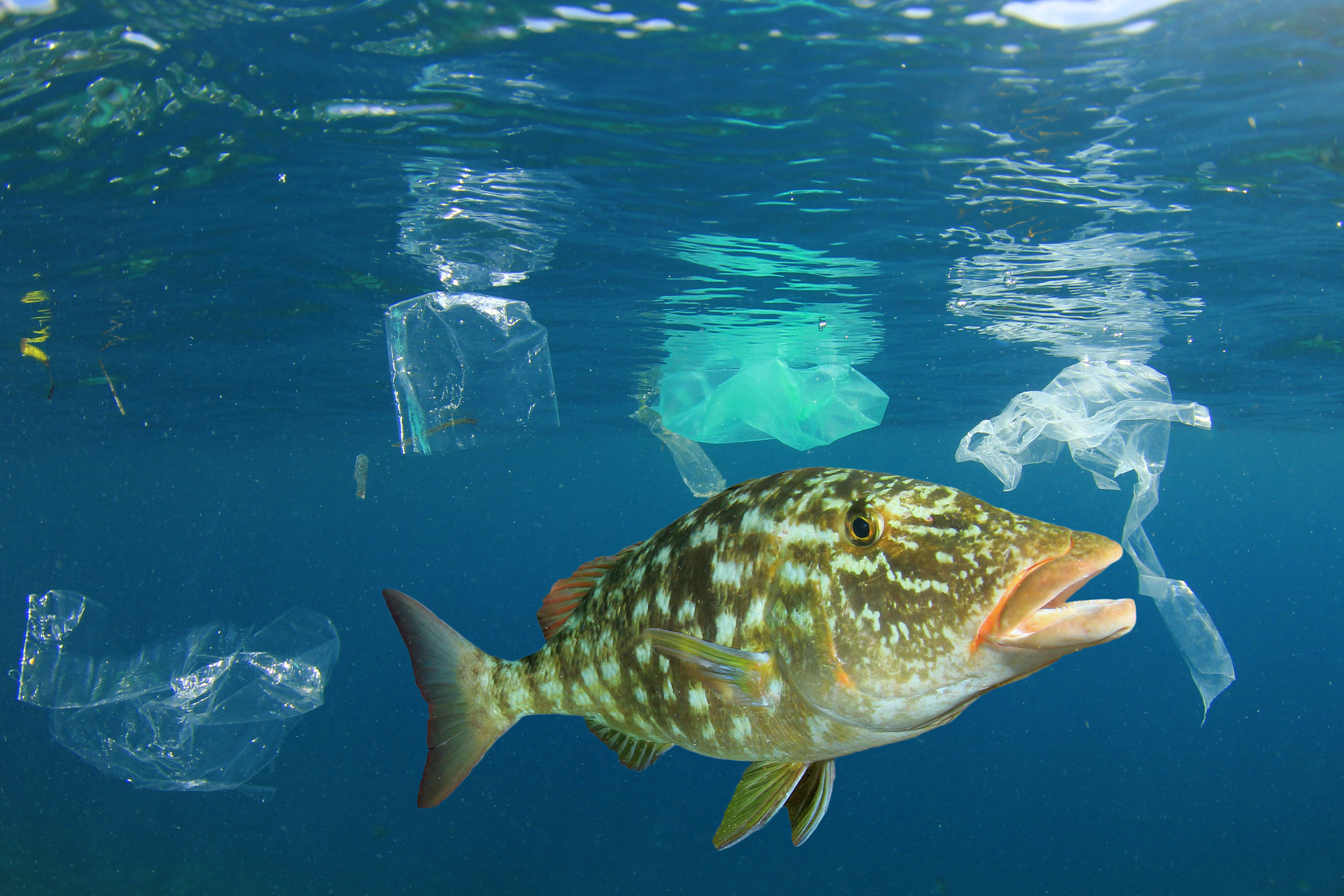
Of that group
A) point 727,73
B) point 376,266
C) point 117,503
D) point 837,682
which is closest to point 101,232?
point 376,266

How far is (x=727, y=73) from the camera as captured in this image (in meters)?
6.64

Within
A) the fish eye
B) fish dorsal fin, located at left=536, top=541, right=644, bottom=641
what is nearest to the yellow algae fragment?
fish dorsal fin, located at left=536, top=541, right=644, bottom=641

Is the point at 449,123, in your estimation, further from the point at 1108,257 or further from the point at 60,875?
the point at 60,875

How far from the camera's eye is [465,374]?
7.79 metres

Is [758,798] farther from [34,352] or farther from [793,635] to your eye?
[34,352]

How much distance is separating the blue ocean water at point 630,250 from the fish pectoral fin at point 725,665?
1.32m

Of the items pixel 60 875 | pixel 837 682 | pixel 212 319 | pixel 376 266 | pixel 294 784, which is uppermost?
pixel 837 682

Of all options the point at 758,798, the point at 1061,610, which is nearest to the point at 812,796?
the point at 758,798

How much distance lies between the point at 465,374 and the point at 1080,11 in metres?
6.76

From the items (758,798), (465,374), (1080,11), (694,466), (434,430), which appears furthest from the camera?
(694,466)

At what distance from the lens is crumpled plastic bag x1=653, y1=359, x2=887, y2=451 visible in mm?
11586

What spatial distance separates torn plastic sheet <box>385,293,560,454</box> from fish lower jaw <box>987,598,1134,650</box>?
6.31 meters

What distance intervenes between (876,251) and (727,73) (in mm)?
5202

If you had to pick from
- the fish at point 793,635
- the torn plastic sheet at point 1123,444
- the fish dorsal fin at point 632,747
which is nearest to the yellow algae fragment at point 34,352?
the fish at point 793,635
